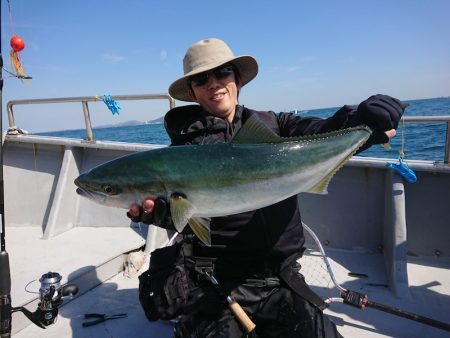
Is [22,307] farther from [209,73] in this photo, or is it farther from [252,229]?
[209,73]

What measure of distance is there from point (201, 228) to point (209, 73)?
1.45 metres

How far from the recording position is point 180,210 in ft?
8.57

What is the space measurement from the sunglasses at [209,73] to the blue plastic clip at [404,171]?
2.98m

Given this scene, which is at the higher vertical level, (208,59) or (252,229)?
(208,59)

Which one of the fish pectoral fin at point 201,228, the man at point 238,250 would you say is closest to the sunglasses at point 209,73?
the man at point 238,250

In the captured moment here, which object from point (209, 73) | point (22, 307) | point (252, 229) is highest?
point (209, 73)

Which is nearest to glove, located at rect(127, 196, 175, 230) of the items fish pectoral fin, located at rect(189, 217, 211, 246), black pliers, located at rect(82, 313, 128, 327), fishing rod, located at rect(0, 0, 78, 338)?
fish pectoral fin, located at rect(189, 217, 211, 246)

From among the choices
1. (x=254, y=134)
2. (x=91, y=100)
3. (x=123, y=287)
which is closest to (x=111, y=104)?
(x=91, y=100)

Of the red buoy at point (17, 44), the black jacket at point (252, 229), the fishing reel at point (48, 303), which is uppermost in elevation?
the red buoy at point (17, 44)

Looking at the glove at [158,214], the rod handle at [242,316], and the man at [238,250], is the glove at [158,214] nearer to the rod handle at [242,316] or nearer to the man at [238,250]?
the man at [238,250]

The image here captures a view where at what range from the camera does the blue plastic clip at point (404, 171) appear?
15.7 ft

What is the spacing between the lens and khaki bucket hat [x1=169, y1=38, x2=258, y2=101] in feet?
10.6

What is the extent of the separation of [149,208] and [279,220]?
1214 millimetres

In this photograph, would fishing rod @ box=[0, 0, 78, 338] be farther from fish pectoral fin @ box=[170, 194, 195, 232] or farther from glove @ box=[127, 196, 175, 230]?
fish pectoral fin @ box=[170, 194, 195, 232]
